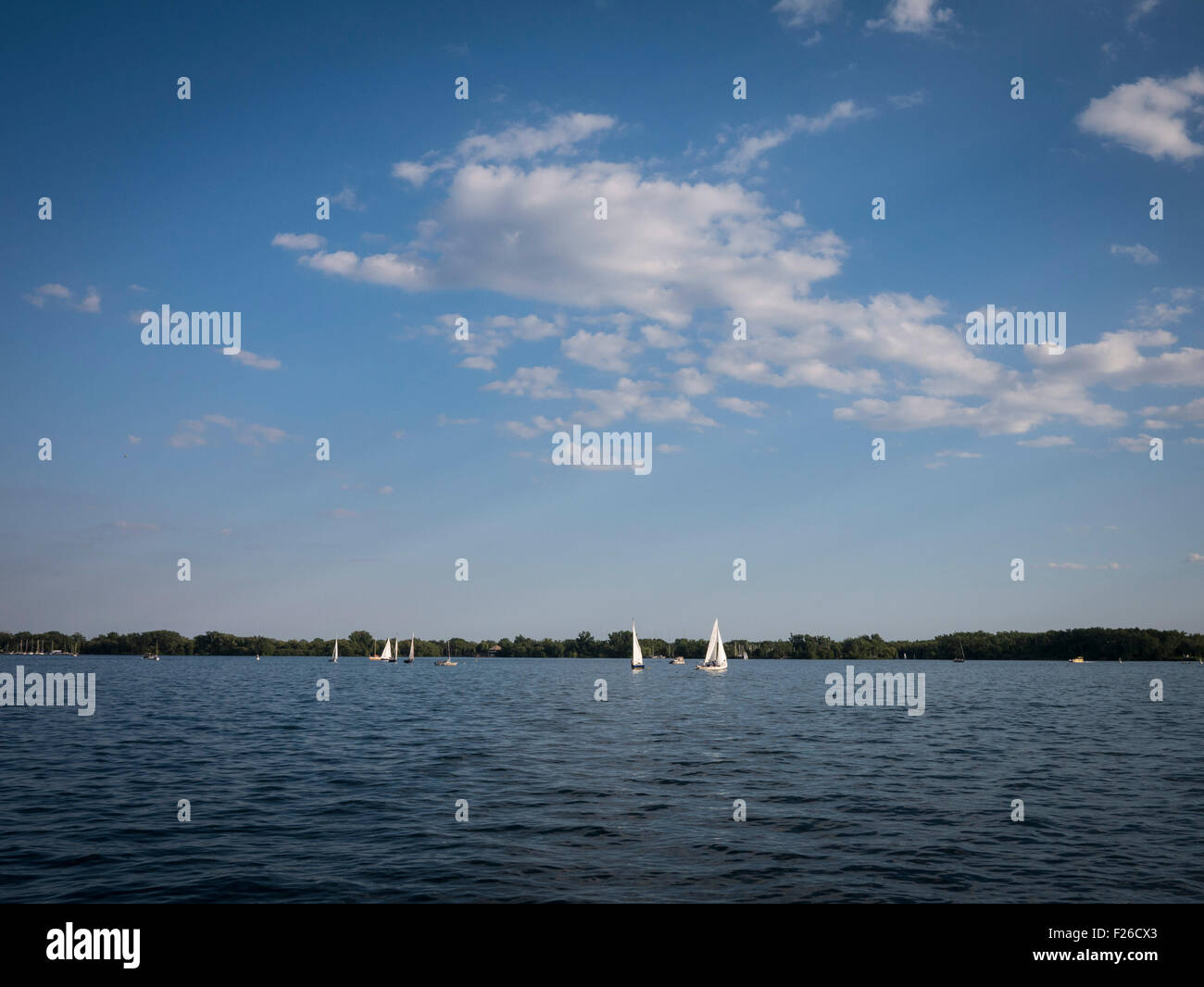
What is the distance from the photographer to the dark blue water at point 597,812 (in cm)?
1881

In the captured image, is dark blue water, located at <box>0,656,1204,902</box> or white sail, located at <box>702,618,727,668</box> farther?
white sail, located at <box>702,618,727,668</box>

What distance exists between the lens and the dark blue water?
18812 millimetres

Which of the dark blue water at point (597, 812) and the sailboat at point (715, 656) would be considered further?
the sailboat at point (715, 656)

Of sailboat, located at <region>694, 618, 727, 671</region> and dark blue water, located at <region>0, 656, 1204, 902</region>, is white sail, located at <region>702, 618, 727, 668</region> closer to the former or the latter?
sailboat, located at <region>694, 618, 727, 671</region>

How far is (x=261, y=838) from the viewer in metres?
23.2

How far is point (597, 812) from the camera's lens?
1055 inches

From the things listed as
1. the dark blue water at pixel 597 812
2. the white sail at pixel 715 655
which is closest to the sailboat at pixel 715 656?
the white sail at pixel 715 655

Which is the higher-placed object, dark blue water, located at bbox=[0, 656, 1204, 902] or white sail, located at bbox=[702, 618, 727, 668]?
dark blue water, located at bbox=[0, 656, 1204, 902]

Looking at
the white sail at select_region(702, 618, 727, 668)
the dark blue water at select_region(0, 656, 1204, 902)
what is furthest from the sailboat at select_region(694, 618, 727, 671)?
the dark blue water at select_region(0, 656, 1204, 902)

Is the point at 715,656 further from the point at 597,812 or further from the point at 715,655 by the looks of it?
the point at 597,812

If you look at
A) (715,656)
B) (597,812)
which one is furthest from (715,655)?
(597,812)

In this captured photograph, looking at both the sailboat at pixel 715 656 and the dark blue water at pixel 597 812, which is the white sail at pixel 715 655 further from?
the dark blue water at pixel 597 812
